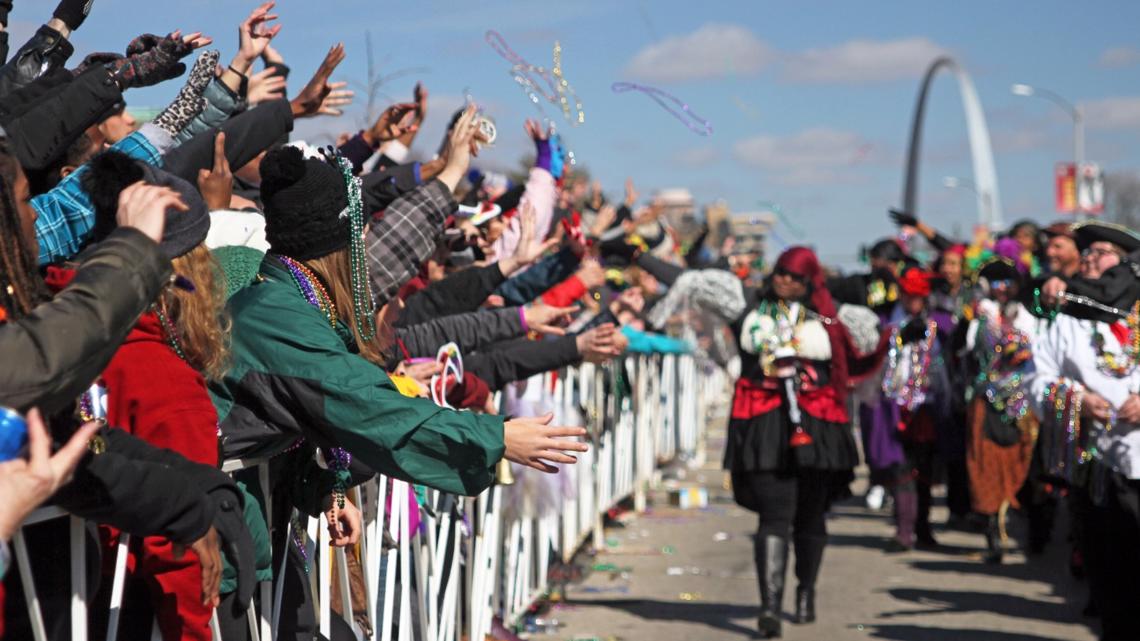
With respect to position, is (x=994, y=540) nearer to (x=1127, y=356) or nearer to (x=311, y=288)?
(x=1127, y=356)

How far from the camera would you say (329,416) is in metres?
3.62

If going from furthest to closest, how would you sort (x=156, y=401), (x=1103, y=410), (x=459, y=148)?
(x=1103, y=410) < (x=459, y=148) < (x=156, y=401)

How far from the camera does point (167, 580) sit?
3350 mm

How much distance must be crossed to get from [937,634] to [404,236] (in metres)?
4.29

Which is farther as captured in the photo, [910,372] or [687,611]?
[910,372]

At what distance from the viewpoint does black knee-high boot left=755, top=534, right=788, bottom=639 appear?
8.16 m

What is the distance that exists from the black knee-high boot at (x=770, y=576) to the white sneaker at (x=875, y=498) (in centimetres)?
598

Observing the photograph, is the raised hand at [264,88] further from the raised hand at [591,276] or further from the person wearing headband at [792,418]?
the person wearing headband at [792,418]

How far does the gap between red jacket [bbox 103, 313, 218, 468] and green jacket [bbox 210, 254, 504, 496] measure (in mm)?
296

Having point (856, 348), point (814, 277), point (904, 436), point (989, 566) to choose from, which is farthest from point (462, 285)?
point (904, 436)

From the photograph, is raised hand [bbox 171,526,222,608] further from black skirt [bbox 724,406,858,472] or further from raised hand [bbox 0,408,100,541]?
black skirt [bbox 724,406,858,472]

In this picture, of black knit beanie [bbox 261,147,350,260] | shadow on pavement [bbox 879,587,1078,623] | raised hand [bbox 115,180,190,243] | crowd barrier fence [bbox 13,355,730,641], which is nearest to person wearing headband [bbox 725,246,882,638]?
shadow on pavement [bbox 879,587,1078,623]

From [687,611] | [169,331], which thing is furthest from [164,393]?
[687,611]

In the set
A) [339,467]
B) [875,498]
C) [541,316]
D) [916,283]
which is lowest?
[875,498]
